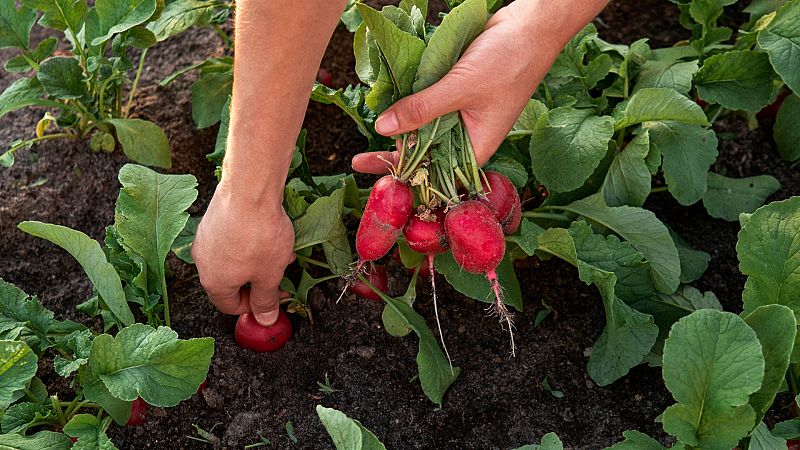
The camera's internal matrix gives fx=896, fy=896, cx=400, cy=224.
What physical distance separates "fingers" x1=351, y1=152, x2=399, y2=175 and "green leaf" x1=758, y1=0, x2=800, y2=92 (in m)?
0.96

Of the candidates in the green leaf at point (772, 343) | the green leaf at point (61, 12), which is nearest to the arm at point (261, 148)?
the green leaf at point (61, 12)

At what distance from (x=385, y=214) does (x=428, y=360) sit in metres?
0.37

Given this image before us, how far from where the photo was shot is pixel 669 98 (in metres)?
1.98

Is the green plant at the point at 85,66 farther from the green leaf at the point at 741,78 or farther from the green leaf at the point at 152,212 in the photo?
the green leaf at the point at 741,78

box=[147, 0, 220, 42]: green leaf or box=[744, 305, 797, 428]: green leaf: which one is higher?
box=[147, 0, 220, 42]: green leaf

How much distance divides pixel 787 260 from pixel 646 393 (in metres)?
0.47

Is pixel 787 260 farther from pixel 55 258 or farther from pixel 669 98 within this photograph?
pixel 55 258

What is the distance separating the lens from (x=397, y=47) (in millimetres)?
1755

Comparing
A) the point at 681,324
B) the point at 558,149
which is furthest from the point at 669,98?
the point at 681,324

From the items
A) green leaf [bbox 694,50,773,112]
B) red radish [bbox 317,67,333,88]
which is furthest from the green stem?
green leaf [bbox 694,50,773,112]

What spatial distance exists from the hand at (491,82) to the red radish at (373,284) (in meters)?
0.49

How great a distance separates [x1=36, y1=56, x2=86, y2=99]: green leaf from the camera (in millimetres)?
2189

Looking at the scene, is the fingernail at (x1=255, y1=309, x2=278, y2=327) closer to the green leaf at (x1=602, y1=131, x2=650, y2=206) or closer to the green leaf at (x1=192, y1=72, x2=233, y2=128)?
the green leaf at (x1=192, y1=72, x2=233, y2=128)

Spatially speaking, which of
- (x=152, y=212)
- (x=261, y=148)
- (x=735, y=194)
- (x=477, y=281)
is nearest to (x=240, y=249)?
(x=261, y=148)
